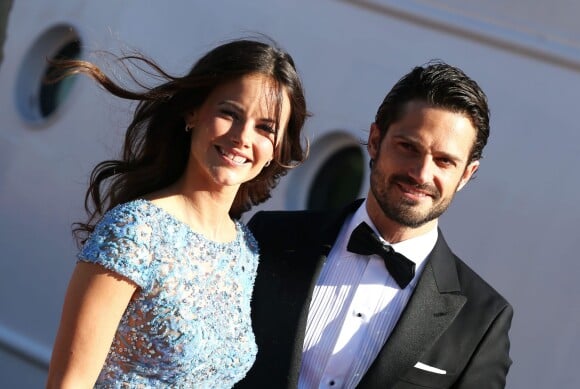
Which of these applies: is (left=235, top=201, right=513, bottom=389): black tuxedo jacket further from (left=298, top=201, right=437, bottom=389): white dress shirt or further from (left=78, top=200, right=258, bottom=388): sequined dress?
(left=78, top=200, right=258, bottom=388): sequined dress

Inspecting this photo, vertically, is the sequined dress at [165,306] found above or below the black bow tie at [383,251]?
below

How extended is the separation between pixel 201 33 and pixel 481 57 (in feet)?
4.58

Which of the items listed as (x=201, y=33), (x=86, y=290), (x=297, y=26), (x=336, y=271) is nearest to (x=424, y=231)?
(x=336, y=271)

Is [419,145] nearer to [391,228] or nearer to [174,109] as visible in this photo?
[391,228]

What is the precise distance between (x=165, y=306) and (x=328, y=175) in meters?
2.48

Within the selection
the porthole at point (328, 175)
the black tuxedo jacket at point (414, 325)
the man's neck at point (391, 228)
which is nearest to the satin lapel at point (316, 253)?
the black tuxedo jacket at point (414, 325)

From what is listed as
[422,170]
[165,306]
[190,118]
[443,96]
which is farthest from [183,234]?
[443,96]

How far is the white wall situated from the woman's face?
1101mm

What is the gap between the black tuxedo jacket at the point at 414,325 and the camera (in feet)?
8.75

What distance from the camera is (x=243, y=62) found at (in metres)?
2.51

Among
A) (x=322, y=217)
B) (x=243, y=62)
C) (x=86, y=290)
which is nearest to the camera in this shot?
(x=86, y=290)

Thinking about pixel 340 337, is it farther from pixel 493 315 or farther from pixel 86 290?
pixel 86 290

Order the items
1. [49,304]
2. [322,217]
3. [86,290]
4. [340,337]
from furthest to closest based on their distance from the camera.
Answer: [49,304]
[322,217]
[340,337]
[86,290]

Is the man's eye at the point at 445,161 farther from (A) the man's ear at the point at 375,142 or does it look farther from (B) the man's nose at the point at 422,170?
(A) the man's ear at the point at 375,142
